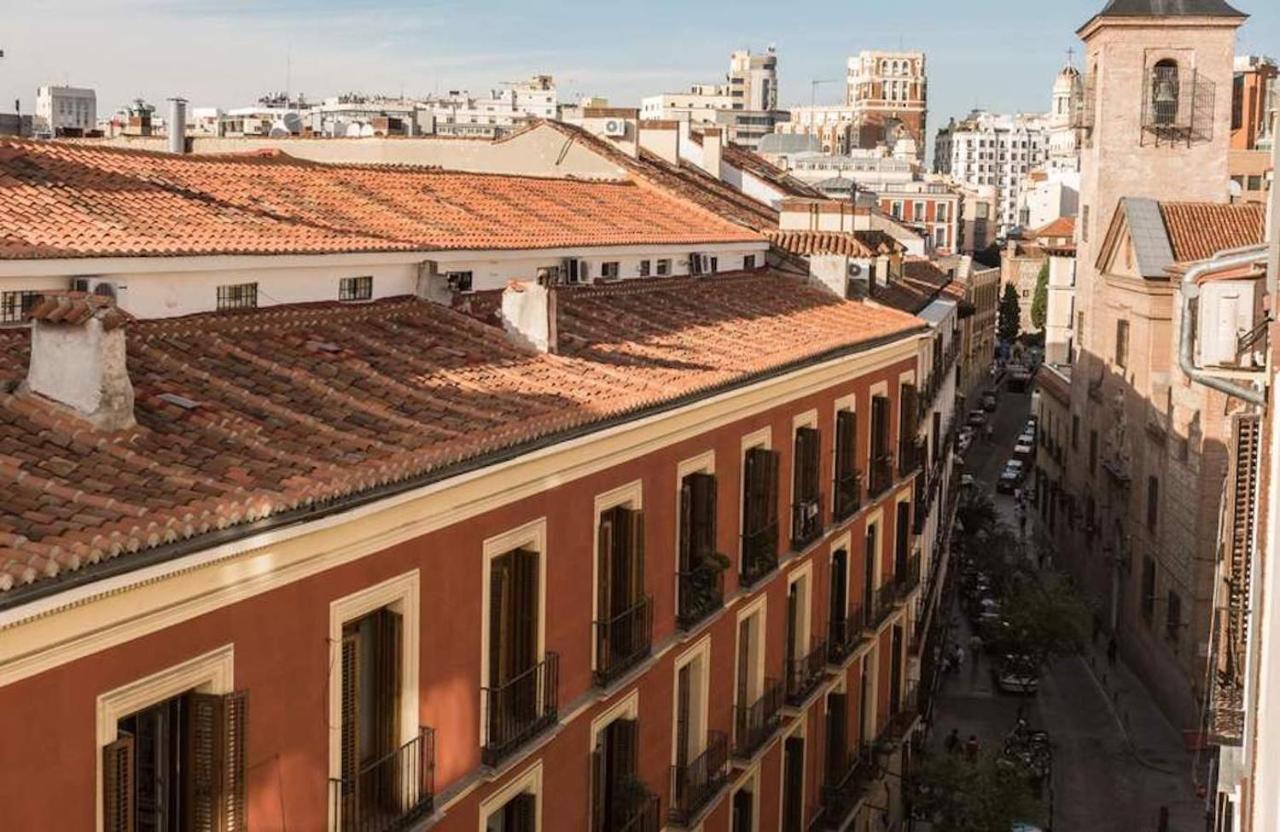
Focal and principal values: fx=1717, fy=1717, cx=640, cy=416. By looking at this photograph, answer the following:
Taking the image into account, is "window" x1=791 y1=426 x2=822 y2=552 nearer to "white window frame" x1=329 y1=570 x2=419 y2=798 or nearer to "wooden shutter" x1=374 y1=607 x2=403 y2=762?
"white window frame" x1=329 y1=570 x2=419 y2=798

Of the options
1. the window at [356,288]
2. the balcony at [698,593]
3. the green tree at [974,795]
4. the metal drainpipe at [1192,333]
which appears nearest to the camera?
the metal drainpipe at [1192,333]

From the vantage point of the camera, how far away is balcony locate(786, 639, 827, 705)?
22.4 m

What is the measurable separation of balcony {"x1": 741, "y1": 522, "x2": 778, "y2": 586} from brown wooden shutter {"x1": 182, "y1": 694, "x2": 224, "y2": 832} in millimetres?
10735

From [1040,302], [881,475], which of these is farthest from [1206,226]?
[1040,302]

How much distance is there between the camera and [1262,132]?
89.6 metres

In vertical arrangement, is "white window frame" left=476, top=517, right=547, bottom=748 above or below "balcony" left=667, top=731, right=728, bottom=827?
above

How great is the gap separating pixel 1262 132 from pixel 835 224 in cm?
6316

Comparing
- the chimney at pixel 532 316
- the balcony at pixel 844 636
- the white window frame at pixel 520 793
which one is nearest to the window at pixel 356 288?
the chimney at pixel 532 316

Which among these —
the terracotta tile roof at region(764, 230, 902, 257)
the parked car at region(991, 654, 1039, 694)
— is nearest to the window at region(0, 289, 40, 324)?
the terracotta tile roof at region(764, 230, 902, 257)

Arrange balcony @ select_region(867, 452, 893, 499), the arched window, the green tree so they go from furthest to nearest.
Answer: the arched window, the green tree, balcony @ select_region(867, 452, 893, 499)

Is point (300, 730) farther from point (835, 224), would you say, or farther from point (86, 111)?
point (86, 111)

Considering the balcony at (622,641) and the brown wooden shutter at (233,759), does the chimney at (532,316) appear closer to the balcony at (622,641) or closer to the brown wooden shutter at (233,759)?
the balcony at (622,641)

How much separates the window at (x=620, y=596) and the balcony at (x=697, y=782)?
2.17 m

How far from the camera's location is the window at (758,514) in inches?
801
